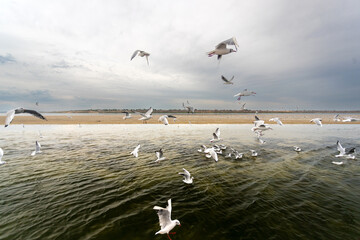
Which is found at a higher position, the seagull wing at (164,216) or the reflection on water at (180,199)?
the seagull wing at (164,216)

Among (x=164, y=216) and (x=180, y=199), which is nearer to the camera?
(x=164, y=216)

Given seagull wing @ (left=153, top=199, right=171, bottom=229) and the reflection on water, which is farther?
the reflection on water

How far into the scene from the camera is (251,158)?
1136cm

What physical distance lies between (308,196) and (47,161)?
46.8 feet

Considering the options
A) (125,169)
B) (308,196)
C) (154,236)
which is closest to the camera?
(154,236)

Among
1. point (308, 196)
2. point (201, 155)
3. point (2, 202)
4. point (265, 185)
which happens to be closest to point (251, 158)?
point (201, 155)

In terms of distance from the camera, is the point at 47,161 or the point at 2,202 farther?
the point at 47,161

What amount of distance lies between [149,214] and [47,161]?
9121mm

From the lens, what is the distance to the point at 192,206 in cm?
555

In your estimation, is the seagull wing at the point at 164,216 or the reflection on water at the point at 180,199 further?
the reflection on water at the point at 180,199

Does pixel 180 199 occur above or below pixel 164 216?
below

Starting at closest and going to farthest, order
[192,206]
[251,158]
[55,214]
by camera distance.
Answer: [55,214]
[192,206]
[251,158]

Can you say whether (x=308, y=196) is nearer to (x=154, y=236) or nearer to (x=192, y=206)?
(x=192, y=206)

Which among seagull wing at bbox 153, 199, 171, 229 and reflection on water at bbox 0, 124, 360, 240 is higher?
seagull wing at bbox 153, 199, 171, 229
